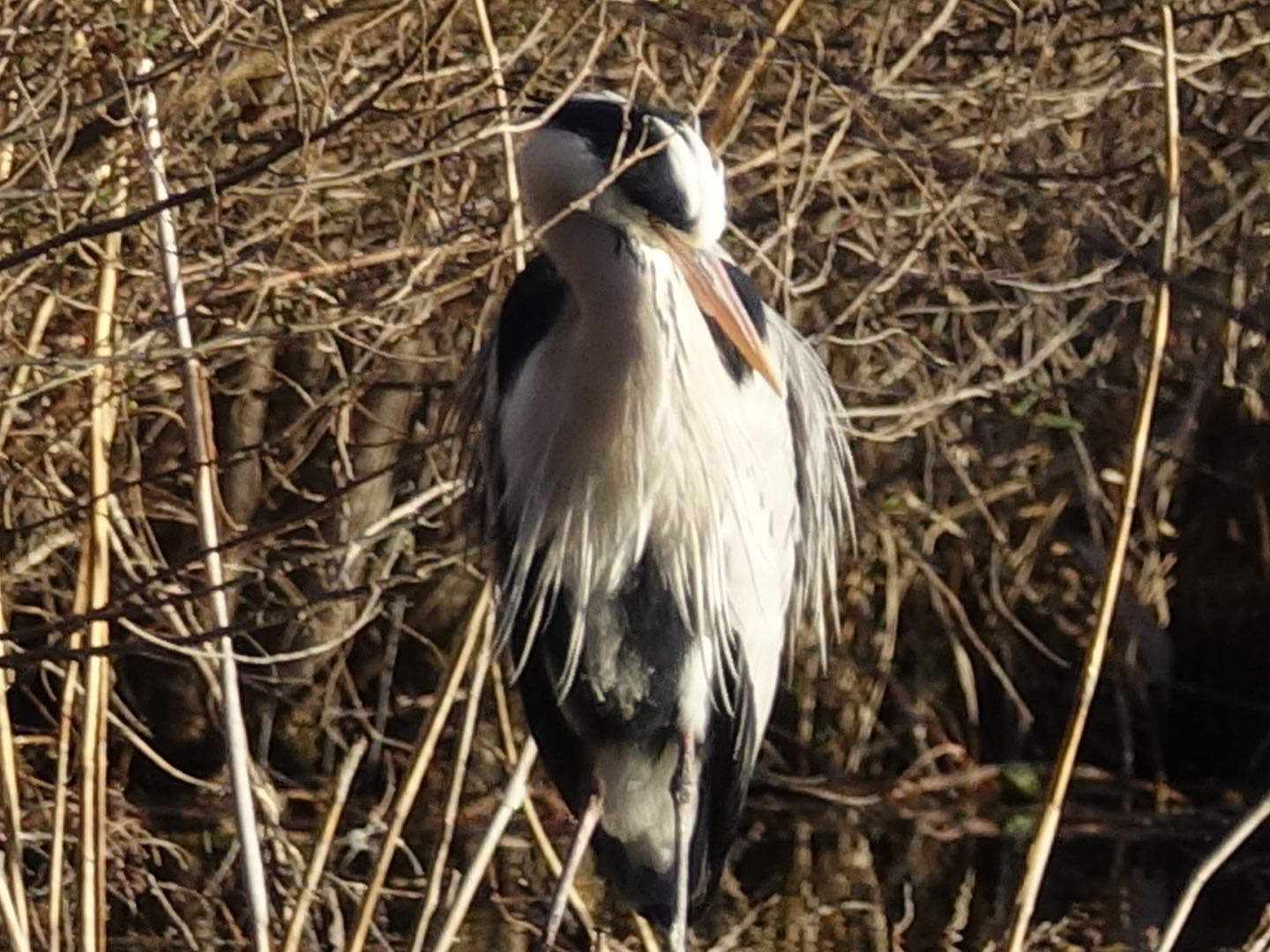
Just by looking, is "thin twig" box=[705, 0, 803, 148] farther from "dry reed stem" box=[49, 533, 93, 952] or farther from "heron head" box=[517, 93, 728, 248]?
"dry reed stem" box=[49, 533, 93, 952]

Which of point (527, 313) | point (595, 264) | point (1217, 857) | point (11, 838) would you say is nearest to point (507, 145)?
point (595, 264)

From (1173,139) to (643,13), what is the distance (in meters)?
1.64

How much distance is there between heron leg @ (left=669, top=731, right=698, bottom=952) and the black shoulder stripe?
0.60 m

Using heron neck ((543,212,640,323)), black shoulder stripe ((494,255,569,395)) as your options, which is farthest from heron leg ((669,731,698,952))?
heron neck ((543,212,640,323))

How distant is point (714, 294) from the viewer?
9.66 ft

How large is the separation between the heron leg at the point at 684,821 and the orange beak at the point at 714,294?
2.60 ft

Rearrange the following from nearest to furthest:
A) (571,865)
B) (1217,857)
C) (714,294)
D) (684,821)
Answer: (1217,857) < (714,294) < (571,865) < (684,821)

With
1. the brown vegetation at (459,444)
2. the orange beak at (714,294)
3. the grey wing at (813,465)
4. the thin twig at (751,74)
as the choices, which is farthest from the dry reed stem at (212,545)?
the grey wing at (813,465)

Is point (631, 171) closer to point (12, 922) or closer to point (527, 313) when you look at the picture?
point (527, 313)

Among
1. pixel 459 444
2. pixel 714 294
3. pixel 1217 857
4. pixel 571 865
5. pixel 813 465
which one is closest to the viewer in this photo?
pixel 1217 857

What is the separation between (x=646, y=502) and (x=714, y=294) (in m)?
0.50

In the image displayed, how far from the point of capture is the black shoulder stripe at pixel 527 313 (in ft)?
10.7

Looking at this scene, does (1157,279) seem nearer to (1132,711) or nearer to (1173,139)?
(1173,139)

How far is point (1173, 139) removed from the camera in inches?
86.1
